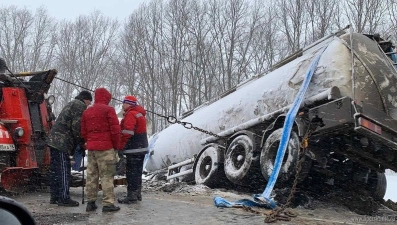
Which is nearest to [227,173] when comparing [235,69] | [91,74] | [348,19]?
[348,19]

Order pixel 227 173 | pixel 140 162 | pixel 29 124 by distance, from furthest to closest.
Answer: pixel 227 173, pixel 29 124, pixel 140 162

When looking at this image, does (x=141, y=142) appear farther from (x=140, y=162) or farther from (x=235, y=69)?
(x=235, y=69)

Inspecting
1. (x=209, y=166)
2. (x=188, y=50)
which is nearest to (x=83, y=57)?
(x=188, y=50)

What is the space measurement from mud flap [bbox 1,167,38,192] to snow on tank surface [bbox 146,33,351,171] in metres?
4.01

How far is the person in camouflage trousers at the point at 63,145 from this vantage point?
20.4 ft

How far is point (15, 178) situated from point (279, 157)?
3.96 m

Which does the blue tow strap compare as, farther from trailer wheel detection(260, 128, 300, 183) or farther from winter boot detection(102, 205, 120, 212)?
winter boot detection(102, 205, 120, 212)

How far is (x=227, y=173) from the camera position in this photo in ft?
27.6

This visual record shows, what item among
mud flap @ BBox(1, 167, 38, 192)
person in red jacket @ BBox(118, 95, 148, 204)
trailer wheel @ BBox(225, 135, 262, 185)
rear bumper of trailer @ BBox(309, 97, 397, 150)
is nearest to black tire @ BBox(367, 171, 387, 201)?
rear bumper of trailer @ BBox(309, 97, 397, 150)

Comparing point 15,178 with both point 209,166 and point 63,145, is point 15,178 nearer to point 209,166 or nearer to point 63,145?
point 63,145

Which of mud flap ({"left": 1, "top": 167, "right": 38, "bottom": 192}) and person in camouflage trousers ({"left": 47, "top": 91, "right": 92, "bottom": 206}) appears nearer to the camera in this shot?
person in camouflage trousers ({"left": 47, "top": 91, "right": 92, "bottom": 206})

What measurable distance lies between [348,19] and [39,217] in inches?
883

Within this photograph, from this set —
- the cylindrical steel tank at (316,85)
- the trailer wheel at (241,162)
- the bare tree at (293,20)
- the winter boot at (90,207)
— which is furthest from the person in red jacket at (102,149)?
the bare tree at (293,20)

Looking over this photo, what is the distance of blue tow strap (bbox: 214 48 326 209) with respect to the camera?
617cm
